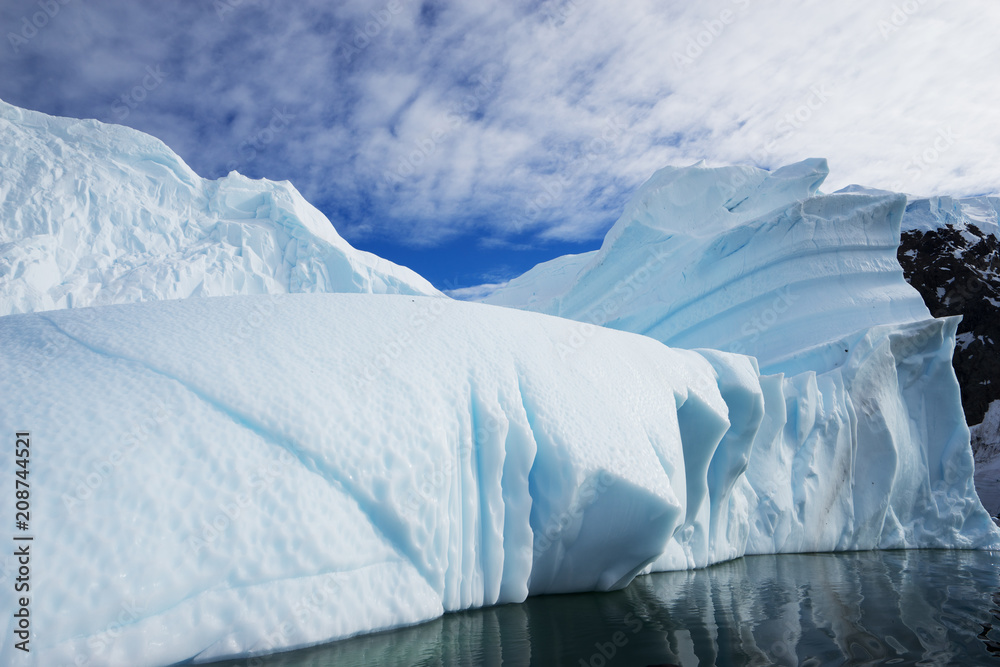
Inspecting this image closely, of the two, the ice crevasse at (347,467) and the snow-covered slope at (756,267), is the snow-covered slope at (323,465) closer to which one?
the ice crevasse at (347,467)

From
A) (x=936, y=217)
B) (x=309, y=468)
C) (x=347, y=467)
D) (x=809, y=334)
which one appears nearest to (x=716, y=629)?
(x=347, y=467)

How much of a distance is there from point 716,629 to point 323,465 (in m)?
1.99

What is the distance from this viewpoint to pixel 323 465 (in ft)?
7.84

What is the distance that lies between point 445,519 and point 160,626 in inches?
47.9

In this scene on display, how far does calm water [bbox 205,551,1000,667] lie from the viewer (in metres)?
2.11

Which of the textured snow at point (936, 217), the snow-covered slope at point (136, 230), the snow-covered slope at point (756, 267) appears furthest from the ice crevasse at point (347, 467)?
the textured snow at point (936, 217)

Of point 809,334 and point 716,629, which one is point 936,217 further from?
point 716,629

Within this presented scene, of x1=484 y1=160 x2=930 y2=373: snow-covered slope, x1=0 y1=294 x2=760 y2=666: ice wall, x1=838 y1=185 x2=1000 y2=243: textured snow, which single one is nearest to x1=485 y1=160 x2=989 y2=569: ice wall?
x1=484 y1=160 x2=930 y2=373: snow-covered slope

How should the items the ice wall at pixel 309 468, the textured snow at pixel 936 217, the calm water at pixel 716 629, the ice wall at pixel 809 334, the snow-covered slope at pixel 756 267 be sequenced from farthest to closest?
the textured snow at pixel 936 217, the snow-covered slope at pixel 756 267, the ice wall at pixel 809 334, the calm water at pixel 716 629, the ice wall at pixel 309 468

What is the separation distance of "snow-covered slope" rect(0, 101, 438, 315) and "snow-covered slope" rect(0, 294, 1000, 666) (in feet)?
Result: 25.0

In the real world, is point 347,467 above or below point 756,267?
below

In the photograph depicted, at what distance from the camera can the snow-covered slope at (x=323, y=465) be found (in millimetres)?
1913

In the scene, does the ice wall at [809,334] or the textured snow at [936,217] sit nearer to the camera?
the ice wall at [809,334]

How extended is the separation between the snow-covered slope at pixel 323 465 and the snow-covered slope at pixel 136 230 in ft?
25.0
